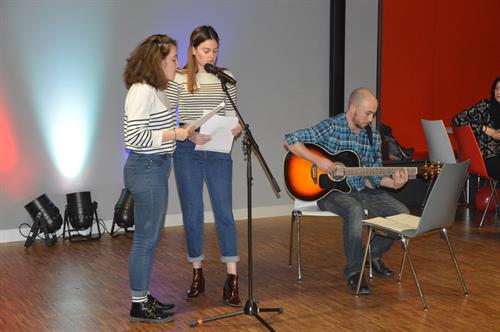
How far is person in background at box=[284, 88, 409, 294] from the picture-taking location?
15.6 feet

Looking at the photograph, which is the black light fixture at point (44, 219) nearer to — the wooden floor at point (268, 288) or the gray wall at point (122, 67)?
the wooden floor at point (268, 288)

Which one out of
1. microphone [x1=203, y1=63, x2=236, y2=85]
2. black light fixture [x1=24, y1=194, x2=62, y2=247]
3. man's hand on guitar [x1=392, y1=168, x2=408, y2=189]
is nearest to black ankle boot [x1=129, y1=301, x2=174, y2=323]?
microphone [x1=203, y1=63, x2=236, y2=85]

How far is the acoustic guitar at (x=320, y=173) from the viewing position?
4.82 meters

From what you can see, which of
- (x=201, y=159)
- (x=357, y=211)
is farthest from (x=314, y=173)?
(x=201, y=159)

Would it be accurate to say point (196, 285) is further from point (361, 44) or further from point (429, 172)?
point (361, 44)

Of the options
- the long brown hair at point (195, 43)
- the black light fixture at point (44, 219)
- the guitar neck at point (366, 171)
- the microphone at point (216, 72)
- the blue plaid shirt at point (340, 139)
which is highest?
the long brown hair at point (195, 43)

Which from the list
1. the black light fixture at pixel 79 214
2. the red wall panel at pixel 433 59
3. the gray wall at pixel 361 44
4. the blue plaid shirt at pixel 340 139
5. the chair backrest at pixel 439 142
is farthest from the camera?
the red wall panel at pixel 433 59

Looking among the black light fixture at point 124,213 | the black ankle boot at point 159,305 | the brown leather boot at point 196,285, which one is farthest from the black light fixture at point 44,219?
the black ankle boot at point 159,305

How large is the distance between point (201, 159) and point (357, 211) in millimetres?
1055

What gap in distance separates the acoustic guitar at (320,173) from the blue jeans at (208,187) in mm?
630

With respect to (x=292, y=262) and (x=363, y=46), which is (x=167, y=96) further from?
(x=363, y=46)

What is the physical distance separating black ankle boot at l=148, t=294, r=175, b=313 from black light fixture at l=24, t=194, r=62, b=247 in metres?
2.21

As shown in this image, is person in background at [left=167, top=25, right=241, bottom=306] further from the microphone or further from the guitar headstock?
the guitar headstock

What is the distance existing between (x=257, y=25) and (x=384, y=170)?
9.78ft
